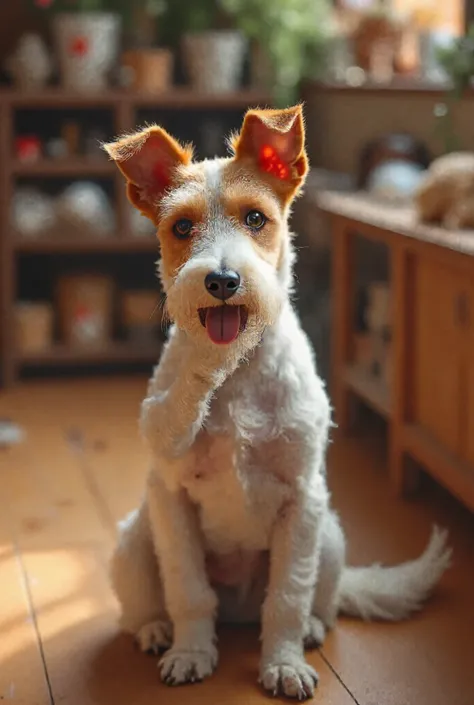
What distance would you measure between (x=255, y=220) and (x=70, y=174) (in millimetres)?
2532

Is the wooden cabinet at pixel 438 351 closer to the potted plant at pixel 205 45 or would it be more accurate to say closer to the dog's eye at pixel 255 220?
the dog's eye at pixel 255 220

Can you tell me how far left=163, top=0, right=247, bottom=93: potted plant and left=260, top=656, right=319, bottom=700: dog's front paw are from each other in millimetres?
2618

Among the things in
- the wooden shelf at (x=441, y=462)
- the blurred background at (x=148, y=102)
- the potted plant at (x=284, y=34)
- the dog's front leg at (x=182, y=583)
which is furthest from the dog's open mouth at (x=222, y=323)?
the potted plant at (x=284, y=34)

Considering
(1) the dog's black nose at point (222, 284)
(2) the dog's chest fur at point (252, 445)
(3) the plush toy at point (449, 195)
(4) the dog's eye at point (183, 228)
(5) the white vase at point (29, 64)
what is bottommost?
(2) the dog's chest fur at point (252, 445)

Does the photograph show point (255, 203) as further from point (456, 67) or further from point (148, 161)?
point (456, 67)

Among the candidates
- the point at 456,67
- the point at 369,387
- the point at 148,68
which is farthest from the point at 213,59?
the point at 369,387

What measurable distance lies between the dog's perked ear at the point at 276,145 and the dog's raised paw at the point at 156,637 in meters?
0.83

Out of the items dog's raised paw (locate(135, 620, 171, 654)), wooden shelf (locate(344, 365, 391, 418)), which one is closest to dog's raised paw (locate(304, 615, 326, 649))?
dog's raised paw (locate(135, 620, 171, 654))

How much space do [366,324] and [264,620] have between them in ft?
5.64

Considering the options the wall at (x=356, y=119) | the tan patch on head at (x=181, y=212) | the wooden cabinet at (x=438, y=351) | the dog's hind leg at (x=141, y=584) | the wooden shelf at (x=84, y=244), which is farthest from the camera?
the wooden shelf at (x=84, y=244)

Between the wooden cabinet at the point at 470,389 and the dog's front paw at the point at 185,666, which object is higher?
the wooden cabinet at the point at 470,389

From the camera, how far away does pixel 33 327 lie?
409cm

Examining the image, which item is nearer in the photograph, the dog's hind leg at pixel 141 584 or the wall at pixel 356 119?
the dog's hind leg at pixel 141 584

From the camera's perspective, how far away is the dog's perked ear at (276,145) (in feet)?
5.88
